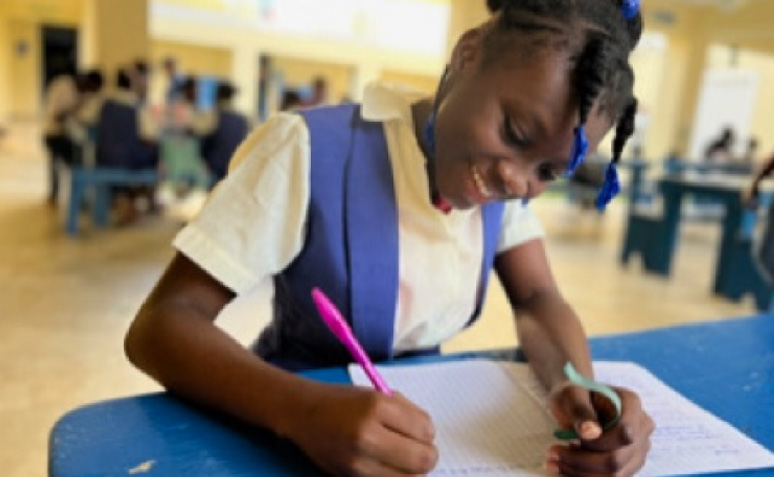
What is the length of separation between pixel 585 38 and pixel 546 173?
127mm

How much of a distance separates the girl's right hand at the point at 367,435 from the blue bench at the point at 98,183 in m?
4.06

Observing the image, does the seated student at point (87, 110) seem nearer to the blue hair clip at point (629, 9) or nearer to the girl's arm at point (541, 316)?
the girl's arm at point (541, 316)

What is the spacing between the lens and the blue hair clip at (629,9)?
25.3 inches

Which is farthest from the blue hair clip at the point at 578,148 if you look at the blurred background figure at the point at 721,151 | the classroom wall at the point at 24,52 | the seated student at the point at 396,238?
the classroom wall at the point at 24,52

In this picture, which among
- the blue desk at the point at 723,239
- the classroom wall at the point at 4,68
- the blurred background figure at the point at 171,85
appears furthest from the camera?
the classroom wall at the point at 4,68

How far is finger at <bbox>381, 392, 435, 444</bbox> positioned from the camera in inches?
18.3

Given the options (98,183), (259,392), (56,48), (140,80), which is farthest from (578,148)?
(56,48)

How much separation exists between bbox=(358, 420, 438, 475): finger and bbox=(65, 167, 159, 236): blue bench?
13.4 feet

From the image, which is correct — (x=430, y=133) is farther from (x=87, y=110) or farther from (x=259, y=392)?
(x=87, y=110)

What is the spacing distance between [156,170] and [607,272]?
3.05 metres

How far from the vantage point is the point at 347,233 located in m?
0.69

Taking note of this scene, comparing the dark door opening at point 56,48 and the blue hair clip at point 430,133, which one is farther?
the dark door opening at point 56,48

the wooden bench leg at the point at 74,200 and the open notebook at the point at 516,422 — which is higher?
the open notebook at the point at 516,422

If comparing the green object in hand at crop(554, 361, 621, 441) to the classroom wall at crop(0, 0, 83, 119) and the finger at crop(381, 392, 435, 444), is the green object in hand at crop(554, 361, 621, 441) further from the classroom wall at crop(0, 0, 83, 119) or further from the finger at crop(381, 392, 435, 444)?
the classroom wall at crop(0, 0, 83, 119)
